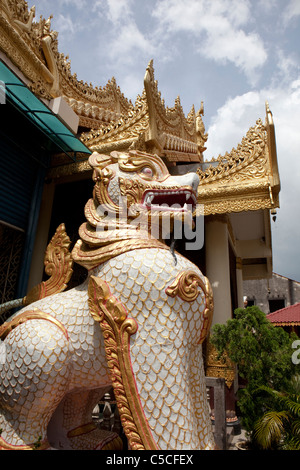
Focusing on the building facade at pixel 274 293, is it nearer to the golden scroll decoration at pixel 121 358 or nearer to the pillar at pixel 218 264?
the pillar at pixel 218 264

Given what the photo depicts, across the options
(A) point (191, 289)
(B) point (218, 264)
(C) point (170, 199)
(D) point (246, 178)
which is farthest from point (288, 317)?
(A) point (191, 289)

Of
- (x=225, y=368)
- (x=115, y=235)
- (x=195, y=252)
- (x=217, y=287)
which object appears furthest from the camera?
(x=195, y=252)

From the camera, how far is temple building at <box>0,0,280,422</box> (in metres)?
4.55

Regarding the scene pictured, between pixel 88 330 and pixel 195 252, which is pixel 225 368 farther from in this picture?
pixel 88 330

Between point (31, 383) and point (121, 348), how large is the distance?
1.88 feet

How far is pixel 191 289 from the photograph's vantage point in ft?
6.61

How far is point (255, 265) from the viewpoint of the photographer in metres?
9.43

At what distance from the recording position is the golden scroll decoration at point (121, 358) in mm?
1765

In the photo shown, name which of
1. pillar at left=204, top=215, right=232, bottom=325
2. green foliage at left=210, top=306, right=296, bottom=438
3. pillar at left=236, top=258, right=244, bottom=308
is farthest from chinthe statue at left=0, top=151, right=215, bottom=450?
pillar at left=236, top=258, right=244, bottom=308

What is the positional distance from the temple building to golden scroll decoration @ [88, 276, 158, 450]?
2.94 metres

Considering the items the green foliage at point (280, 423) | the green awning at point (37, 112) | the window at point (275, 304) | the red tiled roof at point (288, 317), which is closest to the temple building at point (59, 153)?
the green awning at point (37, 112)

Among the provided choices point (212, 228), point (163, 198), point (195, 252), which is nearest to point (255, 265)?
point (195, 252)

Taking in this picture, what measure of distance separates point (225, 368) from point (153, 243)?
3308 mm

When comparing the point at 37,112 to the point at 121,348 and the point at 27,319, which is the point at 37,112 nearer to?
the point at 27,319
